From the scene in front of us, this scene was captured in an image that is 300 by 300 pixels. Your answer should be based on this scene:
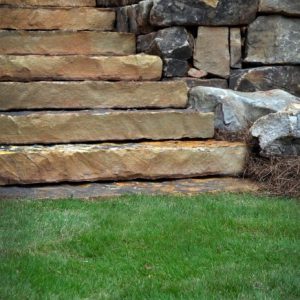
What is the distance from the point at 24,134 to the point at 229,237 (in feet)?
6.45

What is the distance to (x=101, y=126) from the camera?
5.11 m

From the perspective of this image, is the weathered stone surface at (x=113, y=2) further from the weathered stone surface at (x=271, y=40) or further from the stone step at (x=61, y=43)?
the weathered stone surface at (x=271, y=40)

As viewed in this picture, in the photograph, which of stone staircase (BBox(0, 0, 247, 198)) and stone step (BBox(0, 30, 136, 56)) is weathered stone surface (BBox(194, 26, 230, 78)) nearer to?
stone staircase (BBox(0, 0, 247, 198))

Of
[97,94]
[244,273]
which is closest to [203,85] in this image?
[97,94]

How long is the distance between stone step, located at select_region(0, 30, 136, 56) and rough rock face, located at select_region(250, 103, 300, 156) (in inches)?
74.6

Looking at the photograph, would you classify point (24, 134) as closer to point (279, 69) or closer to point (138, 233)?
point (138, 233)

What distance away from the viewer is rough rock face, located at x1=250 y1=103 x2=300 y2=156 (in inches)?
193

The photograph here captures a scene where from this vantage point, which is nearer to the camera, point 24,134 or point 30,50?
point 24,134

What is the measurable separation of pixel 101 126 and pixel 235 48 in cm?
161

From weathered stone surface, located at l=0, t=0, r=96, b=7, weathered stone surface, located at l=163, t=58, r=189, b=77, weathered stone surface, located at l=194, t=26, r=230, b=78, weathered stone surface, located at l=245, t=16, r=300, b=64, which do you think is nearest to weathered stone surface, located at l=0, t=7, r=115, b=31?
weathered stone surface, located at l=0, t=0, r=96, b=7

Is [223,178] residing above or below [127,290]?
below

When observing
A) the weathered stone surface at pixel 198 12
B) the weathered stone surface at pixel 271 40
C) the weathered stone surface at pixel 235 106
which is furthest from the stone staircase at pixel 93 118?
the weathered stone surface at pixel 271 40

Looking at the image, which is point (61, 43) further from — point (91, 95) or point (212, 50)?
point (212, 50)

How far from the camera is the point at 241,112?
5457mm
